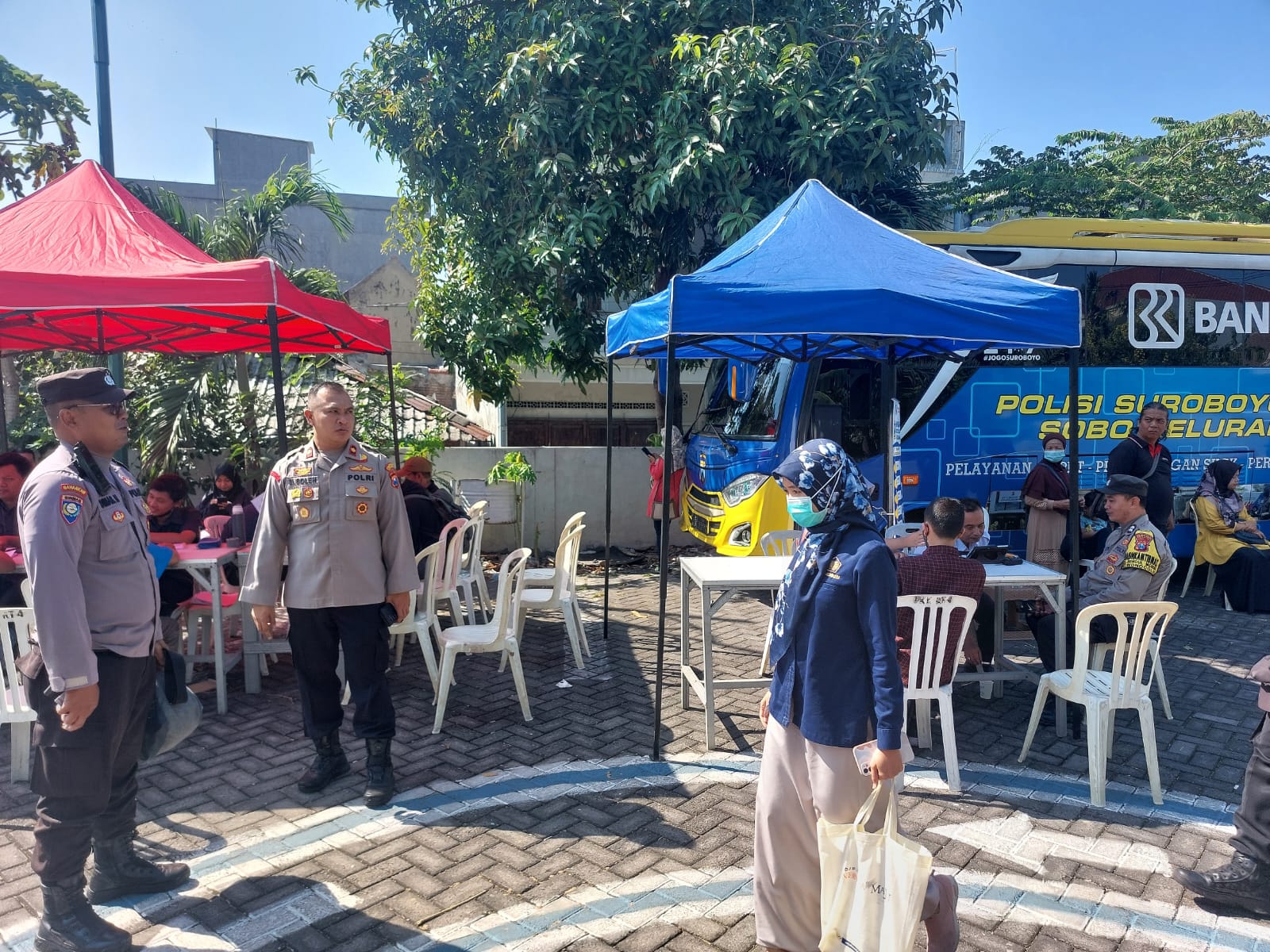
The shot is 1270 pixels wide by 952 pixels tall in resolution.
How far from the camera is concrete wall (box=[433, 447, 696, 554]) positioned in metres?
10.0

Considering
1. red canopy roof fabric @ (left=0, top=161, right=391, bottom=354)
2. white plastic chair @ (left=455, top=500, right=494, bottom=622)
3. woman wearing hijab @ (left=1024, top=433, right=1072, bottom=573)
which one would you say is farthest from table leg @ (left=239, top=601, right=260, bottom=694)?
woman wearing hijab @ (left=1024, top=433, right=1072, bottom=573)

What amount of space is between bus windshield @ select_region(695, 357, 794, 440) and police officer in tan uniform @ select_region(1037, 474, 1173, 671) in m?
3.25

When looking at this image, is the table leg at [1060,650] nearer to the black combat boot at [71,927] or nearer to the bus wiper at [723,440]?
the bus wiper at [723,440]

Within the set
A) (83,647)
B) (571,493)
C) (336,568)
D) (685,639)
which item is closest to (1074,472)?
(685,639)

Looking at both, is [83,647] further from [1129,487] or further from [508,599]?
[1129,487]

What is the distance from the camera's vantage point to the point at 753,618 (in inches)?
289

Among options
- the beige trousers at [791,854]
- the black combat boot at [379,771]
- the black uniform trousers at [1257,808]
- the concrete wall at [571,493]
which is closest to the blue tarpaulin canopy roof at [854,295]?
the black uniform trousers at [1257,808]

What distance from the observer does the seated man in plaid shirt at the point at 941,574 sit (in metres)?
4.12

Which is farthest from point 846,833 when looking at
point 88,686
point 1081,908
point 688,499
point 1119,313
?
point 1119,313

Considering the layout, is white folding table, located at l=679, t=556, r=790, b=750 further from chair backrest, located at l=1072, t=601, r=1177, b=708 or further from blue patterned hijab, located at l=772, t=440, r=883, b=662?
blue patterned hijab, located at l=772, t=440, r=883, b=662

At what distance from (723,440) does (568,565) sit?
2.69 metres

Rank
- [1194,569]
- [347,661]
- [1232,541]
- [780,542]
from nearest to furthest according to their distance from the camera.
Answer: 1. [347,661]
2. [780,542]
3. [1232,541]
4. [1194,569]

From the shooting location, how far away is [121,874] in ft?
10.2

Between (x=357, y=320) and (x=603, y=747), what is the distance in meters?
3.96
